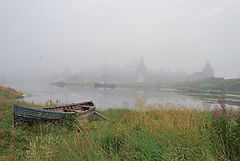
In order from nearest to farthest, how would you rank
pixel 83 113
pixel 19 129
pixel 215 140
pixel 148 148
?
pixel 215 140, pixel 148 148, pixel 19 129, pixel 83 113

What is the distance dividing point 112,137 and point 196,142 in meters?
2.26

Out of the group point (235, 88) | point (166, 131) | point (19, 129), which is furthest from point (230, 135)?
point (235, 88)

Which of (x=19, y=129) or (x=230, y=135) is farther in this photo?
(x=19, y=129)

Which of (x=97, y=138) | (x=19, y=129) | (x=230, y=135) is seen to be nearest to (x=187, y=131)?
(x=230, y=135)

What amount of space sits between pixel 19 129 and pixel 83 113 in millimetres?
3330

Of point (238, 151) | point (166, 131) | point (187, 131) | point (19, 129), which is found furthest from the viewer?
point (19, 129)

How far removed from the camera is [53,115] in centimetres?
721

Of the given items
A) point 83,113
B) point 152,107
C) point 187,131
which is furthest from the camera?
point 152,107

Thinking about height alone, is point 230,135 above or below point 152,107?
above

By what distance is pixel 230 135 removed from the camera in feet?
8.61

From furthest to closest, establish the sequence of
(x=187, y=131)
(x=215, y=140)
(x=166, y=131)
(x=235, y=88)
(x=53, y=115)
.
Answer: (x=235, y=88) → (x=53, y=115) → (x=166, y=131) → (x=187, y=131) → (x=215, y=140)

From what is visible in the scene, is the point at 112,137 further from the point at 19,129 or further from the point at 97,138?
the point at 19,129

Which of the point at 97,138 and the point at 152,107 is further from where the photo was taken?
the point at 152,107

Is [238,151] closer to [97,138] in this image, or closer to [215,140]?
[215,140]
